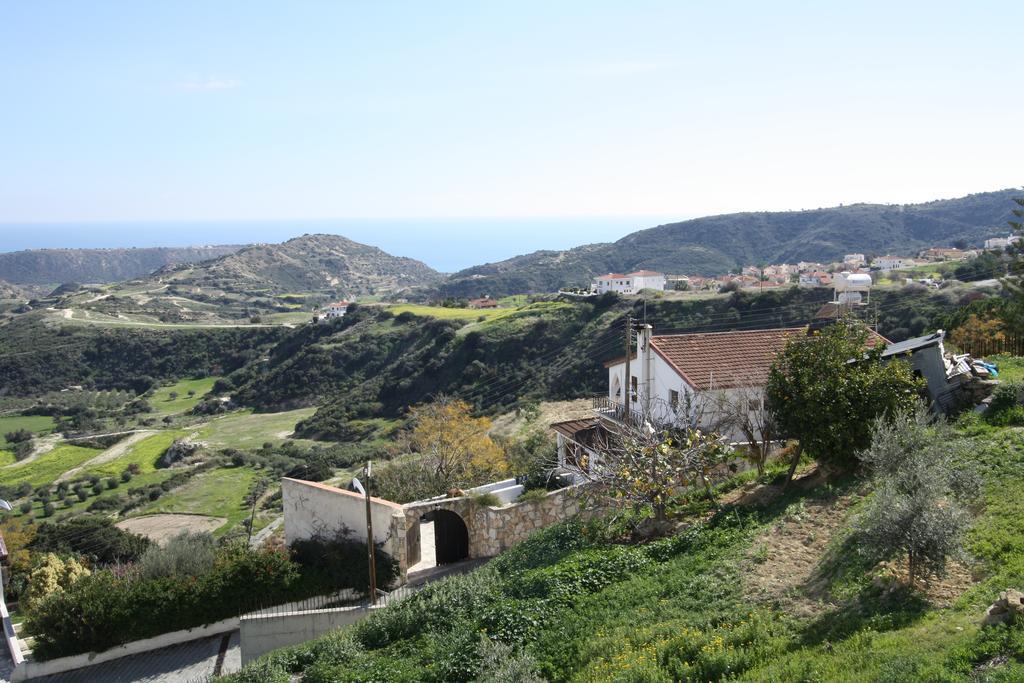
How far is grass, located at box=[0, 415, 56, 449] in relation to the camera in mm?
67812

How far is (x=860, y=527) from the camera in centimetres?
789

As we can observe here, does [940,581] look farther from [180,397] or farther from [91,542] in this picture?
[180,397]

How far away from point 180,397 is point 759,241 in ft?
459

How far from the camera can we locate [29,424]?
70.9 metres

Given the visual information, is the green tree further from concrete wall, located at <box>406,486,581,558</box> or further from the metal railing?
the metal railing

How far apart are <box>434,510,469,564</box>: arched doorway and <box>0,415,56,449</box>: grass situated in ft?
210

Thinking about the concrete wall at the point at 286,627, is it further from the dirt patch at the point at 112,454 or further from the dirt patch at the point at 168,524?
the dirt patch at the point at 112,454

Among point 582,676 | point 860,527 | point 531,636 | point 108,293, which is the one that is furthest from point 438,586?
point 108,293

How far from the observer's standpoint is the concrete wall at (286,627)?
13492 millimetres

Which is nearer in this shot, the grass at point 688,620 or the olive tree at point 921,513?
the grass at point 688,620

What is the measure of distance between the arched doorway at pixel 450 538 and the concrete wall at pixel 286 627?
9.56 ft

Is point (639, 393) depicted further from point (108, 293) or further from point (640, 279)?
point (108, 293)

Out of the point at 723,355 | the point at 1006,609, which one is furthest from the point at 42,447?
the point at 1006,609

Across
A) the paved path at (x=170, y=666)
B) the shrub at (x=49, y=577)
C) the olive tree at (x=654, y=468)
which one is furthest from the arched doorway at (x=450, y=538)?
the shrub at (x=49, y=577)
